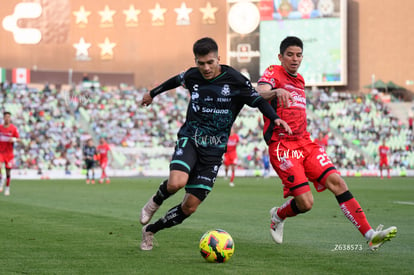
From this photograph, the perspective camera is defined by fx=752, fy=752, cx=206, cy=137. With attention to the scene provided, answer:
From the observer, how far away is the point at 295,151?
961 centimetres

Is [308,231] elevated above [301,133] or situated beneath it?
situated beneath

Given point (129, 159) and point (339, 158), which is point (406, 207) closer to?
point (129, 159)

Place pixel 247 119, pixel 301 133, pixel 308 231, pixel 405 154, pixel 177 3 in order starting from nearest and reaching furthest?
pixel 301 133 → pixel 308 231 → pixel 405 154 → pixel 247 119 → pixel 177 3

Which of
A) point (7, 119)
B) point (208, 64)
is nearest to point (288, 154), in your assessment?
point (208, 64)

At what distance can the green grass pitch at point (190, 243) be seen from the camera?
25.4 ft

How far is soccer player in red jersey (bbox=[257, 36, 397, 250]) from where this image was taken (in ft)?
30.6

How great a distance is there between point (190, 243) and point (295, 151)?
6.13 feet

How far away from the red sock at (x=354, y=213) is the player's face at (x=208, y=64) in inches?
88.2

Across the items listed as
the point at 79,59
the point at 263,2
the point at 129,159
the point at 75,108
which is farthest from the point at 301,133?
the point at 79,59

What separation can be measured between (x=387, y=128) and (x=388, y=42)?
39.3 feet

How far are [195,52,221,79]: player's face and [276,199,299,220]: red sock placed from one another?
219 cm

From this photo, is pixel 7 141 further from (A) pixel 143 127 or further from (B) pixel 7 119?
(A) pixel 143 127

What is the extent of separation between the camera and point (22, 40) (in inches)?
2591

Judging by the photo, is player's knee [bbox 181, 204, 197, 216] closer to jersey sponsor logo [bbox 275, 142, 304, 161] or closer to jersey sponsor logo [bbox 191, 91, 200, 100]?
jersey sponsor logo [bbox 191, 91, 200, 100]
